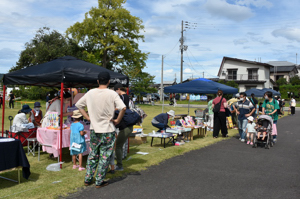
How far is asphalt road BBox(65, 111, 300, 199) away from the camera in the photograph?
4.94 m

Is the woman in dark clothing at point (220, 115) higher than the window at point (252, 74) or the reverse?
the reverse

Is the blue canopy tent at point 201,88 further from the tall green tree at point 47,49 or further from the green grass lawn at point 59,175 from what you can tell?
the tall green tree at point 47,49

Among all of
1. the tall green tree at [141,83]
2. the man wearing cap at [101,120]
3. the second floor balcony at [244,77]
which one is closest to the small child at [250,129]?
the man wearing cap at [101,120]

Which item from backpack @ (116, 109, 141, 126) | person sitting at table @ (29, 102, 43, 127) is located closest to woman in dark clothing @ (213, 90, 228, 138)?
backpack @ (116, 109, 141, 126)

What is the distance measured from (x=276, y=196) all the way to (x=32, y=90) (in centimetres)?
3974

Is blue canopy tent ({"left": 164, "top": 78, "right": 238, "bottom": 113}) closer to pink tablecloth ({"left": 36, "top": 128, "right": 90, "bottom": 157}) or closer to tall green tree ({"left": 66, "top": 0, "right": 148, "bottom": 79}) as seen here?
pink tablecloth ({"left": 36, "top": 128, "right": 90, "bottom": 157})

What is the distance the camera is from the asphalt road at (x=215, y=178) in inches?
194

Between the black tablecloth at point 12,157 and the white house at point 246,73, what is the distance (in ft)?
174

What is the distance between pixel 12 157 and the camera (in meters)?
5.26

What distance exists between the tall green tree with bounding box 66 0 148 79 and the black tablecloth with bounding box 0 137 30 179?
30.4 metres

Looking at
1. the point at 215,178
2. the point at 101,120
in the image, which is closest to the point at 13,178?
the point at 101,120

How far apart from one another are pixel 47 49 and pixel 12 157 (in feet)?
122

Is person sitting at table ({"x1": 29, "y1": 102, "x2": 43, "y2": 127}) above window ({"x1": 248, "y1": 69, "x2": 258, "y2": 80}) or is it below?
below

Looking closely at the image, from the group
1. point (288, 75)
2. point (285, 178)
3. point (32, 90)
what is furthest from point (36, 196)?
point (288, 75)
